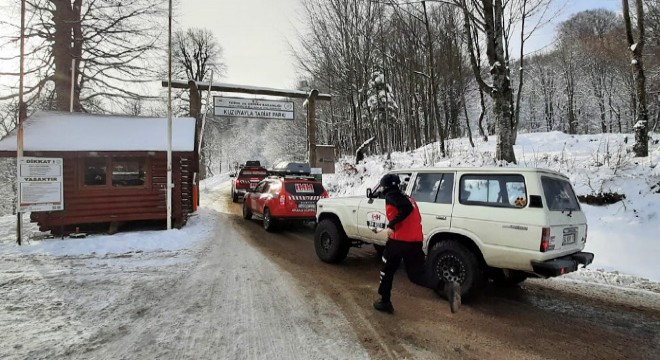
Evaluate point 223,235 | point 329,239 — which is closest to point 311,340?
point 329,239

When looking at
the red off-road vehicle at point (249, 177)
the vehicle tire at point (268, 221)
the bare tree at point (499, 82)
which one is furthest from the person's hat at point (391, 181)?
the red off-road vehicle at point (249, 177)

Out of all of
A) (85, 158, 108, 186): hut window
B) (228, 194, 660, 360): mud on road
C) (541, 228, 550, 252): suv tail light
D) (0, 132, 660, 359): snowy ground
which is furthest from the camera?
(85, 158, 108, 186): hut window

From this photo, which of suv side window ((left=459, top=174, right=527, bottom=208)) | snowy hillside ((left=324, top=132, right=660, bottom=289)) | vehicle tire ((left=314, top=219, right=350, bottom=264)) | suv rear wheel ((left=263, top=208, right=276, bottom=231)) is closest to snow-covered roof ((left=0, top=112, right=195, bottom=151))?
suv rear wheel ((left=263, top=208, right=276, bottom=231))

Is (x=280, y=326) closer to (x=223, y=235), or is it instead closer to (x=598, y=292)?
(x=598, y=292)

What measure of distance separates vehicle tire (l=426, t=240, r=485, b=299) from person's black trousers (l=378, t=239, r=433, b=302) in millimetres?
436

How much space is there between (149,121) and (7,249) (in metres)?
5.41

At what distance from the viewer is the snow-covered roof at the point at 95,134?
9.61 meters

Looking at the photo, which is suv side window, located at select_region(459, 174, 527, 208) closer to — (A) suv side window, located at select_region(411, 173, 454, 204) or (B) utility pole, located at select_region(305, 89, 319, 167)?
(A) suv side window, located at select_region(411, 173, 454, 204)

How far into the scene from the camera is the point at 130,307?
4570mm

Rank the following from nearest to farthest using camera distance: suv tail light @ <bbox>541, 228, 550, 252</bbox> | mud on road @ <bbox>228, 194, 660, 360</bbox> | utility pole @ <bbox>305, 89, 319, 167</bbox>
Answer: mud on road @ <bbox>228, 194, 660, 360</bbox>, suv tail light @ <bbox>541, 228, 550, 252</bbox>, utility pole @ <bbox>305, 89, 319, 167</bbox>

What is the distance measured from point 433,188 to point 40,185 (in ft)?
31.0

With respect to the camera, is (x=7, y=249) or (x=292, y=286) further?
(x=7, y=249)

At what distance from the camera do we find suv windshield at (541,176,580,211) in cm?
443

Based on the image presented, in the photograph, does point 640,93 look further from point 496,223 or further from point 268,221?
point 268,221
